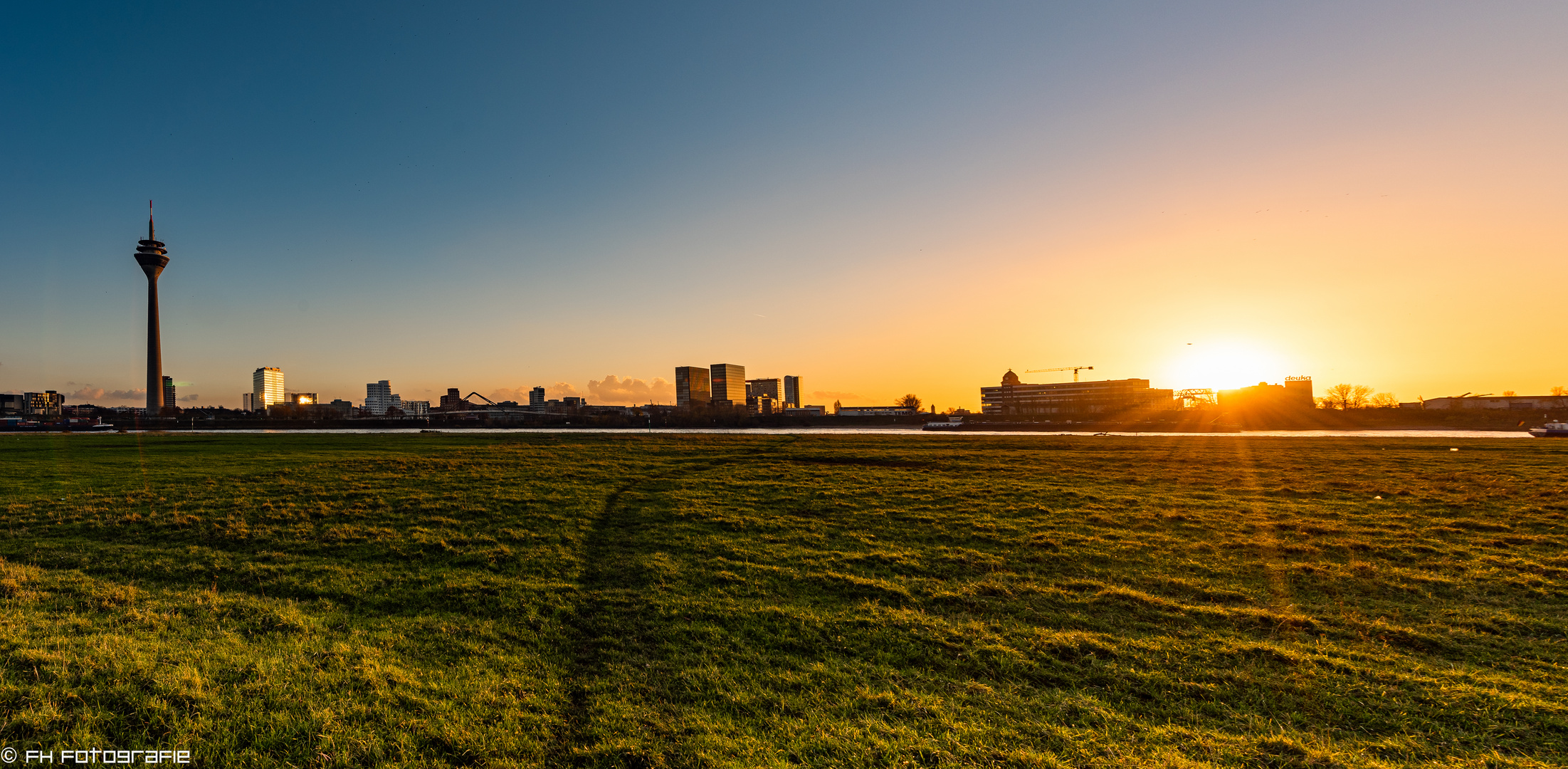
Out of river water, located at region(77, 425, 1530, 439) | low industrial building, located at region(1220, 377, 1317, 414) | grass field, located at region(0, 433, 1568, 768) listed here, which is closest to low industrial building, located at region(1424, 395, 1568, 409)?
low industrial building, located at region(1220, 377, 1317, 414)

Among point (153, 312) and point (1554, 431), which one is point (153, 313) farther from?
point (1554, 431)

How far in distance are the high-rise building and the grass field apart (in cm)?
21526

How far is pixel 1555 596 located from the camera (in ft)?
41.3

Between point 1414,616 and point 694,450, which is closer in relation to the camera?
point 1414,616

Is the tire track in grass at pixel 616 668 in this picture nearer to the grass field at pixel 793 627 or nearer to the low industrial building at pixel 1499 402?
the grass field at pixel 793 627

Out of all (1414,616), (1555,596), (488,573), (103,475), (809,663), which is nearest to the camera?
(809,663)

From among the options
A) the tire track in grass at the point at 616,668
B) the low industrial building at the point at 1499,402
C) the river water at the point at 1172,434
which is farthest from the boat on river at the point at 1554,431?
the low industrial building at the point at 1499,402

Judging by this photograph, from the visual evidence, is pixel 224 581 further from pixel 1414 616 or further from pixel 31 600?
pixel 1414 616

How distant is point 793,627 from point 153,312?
25201 cm

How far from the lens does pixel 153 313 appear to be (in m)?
173

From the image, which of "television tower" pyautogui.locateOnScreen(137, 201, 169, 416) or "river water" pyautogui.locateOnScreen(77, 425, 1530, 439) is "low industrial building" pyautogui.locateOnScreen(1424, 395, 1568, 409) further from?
"television tower" pyautogui.locateOnScreen(137, 201, 169, 416)

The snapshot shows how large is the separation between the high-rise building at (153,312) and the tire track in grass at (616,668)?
790ft

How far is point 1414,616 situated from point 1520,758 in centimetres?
605

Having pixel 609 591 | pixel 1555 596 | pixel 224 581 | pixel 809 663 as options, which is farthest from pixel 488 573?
pixel 1555 596
